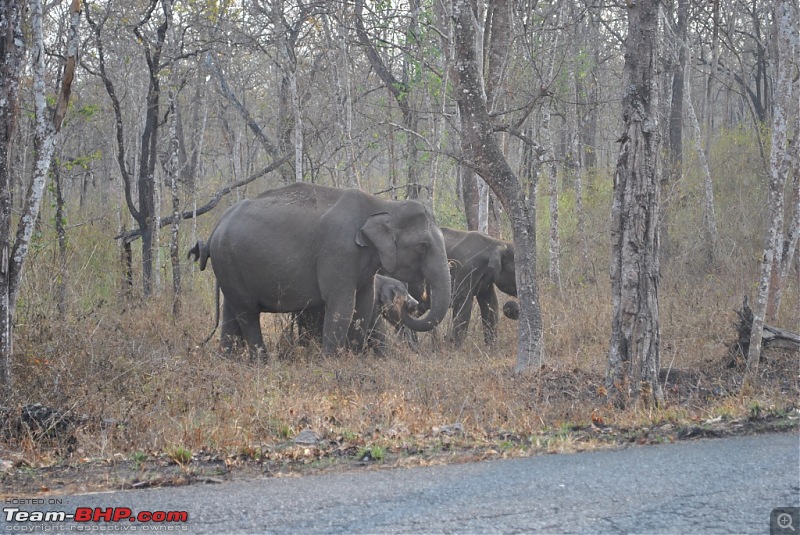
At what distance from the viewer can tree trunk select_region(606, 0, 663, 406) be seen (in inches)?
328

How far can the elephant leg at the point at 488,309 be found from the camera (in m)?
14.8

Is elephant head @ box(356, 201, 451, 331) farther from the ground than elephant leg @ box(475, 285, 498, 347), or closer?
farther from the ground

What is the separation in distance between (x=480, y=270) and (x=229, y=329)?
420cm

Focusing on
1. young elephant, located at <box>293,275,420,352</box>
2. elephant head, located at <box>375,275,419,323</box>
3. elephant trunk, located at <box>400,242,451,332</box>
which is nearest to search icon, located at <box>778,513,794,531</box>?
elephant trunk, located at <box>400,242,451,332</box>

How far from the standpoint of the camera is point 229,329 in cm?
1347

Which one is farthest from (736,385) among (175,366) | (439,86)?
(439,86)

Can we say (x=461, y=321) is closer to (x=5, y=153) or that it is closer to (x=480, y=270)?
(x=480, y=270)

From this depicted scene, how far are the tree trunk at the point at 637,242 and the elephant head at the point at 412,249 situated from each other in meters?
4.57

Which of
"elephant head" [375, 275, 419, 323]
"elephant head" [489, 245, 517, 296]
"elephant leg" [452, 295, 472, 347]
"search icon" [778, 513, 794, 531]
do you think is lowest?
"search icon" [778, 513, 794, 531]

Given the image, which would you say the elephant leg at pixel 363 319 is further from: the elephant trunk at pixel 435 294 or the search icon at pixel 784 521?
the search icon at pixel 784 521

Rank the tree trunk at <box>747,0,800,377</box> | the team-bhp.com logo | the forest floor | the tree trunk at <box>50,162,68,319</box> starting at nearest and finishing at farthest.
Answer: the team-bhp.com logo → the forest floor → the tree trunk at <box>747,0,800,377</box> → the tree trunk at <box>50,162,68,319</box>

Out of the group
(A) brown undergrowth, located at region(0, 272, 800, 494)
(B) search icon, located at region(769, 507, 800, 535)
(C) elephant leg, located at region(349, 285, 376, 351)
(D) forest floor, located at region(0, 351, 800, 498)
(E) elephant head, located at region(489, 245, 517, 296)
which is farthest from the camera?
(E) elephant head, located at region(489, 245, 517, 296)
